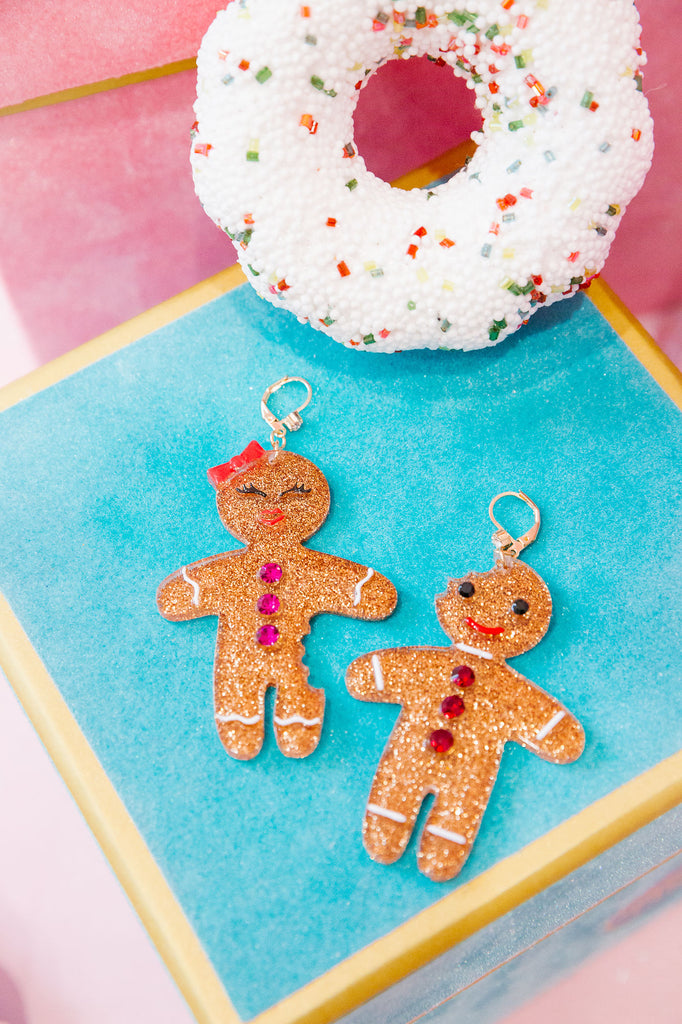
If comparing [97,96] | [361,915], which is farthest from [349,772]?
[97,96]

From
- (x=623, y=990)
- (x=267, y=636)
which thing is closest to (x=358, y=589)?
(x=267, y=636)

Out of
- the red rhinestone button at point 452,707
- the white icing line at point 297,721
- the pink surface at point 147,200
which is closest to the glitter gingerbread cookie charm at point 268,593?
the white icing line at point 297,721

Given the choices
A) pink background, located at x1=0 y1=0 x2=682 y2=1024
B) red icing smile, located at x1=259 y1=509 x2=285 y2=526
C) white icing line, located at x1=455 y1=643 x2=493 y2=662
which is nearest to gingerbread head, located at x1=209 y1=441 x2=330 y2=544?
red icing smile, located at x1=259 y1=509 x2=285 y2=526

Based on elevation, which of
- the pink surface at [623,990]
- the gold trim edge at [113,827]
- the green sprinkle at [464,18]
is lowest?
the pink surface at [623,990]

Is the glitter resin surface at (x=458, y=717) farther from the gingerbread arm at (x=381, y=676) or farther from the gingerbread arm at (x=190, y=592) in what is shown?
the gingerbread arm at (x=190, y=592)

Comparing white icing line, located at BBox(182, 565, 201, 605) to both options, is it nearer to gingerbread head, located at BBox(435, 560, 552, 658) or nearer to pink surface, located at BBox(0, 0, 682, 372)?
gingerbread head, located at BBox(435, 560, 552, 658)

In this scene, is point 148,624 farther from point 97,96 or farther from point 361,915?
point 97,96

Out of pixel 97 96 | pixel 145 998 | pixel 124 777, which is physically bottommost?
pixel 145 998

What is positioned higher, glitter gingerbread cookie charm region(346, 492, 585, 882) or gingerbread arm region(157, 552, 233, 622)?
gingerbread arm region(157, 552, 233, 622)
